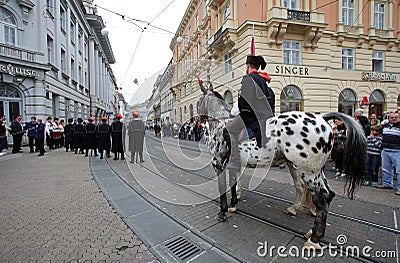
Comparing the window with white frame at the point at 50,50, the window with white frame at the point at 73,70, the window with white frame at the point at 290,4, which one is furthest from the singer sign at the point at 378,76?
the window with white frame at the point at 73,70

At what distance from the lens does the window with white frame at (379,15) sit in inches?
719

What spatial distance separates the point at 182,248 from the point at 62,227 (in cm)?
211

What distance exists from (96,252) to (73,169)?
20.2 feet

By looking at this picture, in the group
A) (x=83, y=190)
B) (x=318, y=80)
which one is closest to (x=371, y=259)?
(x=83, y=190)

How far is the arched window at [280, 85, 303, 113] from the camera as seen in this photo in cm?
1555

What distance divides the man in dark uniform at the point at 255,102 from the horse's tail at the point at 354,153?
113 cm

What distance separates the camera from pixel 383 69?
736 inches

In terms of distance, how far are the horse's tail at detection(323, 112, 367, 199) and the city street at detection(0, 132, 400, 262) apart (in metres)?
0.87

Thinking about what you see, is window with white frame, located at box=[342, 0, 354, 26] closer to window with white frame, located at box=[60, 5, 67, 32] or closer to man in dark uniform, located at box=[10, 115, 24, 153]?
man in dark uniform, located at box=[10, 115, 24, 153]

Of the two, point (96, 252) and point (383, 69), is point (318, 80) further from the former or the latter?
point (96, 252)

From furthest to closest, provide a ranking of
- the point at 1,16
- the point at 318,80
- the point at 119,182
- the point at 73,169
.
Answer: the point at 318,80 → the point at 1,16 → the point at 73,169 → the point at 119,182

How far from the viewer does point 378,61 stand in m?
18.9

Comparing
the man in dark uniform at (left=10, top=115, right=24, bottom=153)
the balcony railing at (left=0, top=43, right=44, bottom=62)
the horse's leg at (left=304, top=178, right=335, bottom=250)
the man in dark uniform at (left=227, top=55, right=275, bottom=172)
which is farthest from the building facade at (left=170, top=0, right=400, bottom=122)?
the balcony railing at (left=0, top=43, right=44, bottom=62)

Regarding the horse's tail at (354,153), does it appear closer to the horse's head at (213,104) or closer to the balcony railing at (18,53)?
the horse's head at (213,104)
